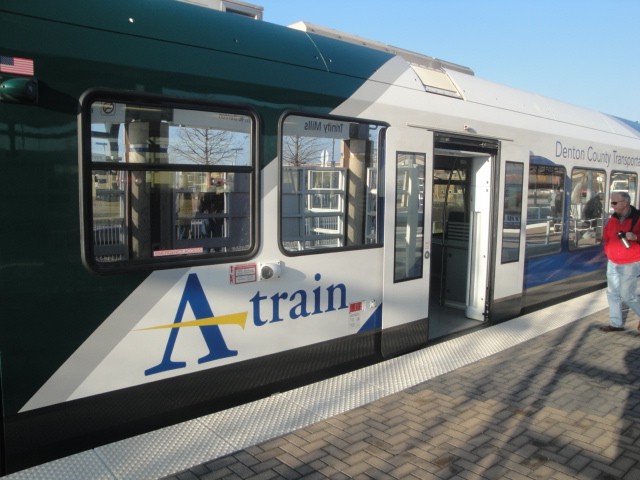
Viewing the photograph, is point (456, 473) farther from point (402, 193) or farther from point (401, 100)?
point (401, 100)

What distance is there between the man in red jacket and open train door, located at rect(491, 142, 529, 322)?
0.96 meters

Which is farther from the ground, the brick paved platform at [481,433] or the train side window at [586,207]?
the train side window at [586,207]

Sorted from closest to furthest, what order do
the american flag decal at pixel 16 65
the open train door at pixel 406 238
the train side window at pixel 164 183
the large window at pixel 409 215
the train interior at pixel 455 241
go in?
the american flag decal at pixel 16 65
the train side window at pixel 164 183
the open train door at pixel 406 238
the large window at pixel 409 215
the train interior at pixel 455 241

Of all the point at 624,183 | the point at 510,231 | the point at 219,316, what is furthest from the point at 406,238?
the point at 624,183

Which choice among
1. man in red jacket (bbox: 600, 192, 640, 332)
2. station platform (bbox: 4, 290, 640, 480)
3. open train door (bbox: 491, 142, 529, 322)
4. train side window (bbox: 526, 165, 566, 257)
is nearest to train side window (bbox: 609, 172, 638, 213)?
train side window (bbox: 526, 165, 566, 257)

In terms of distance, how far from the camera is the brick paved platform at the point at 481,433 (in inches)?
122

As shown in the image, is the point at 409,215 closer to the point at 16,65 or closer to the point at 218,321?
the point at 218,321

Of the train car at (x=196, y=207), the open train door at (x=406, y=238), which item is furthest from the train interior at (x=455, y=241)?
the open train door at (x=406, y=238)

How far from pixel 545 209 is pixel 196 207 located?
16.5 feet

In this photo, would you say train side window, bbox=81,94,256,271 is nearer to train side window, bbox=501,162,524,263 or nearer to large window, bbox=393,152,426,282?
large window, bbox=393,152,426,282

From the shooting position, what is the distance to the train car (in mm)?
2795

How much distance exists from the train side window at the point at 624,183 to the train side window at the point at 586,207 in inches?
12.4

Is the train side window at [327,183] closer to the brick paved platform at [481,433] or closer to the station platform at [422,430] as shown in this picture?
the station platform at [422,430]

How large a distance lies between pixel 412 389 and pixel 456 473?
1185 millimetres
